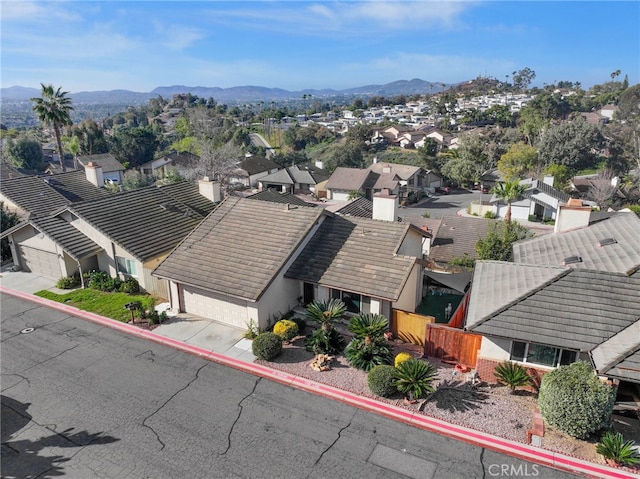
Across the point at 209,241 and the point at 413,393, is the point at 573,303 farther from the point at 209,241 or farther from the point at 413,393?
the point at 209,241

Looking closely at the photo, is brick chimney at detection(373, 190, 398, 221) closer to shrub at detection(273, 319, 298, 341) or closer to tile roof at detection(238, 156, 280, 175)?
shrub at detection(273, 319, 298, 341)

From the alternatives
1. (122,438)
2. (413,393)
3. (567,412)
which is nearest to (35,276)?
(122,438)

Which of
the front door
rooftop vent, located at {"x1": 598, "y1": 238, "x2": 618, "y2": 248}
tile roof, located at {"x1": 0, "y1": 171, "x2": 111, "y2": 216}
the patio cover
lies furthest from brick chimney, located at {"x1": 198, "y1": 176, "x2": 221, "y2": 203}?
rooftop vent, located at {"x1": 598, "y1": 238, "x2": 618, "y2": 248}

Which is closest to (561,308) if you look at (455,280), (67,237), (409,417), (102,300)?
(409,417)

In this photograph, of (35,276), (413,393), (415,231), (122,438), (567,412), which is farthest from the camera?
(35,276)

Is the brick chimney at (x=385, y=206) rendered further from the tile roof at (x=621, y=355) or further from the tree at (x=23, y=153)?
the tree at (x=23, y=153)

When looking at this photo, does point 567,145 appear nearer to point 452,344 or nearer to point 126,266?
point 452,344
